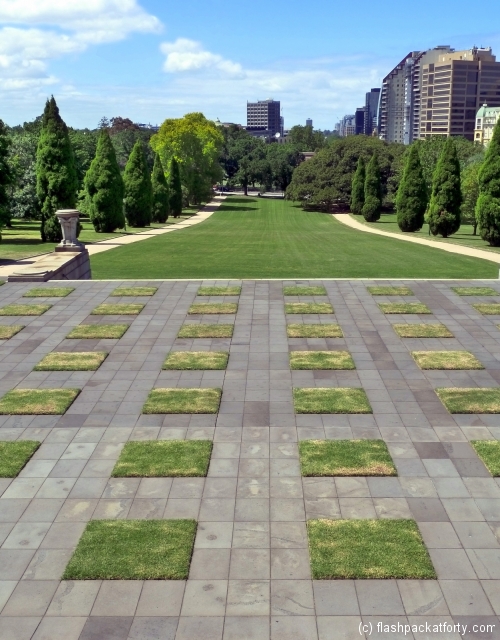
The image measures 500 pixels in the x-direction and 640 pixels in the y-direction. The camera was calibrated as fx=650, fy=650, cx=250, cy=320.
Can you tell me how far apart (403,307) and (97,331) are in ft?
27.4

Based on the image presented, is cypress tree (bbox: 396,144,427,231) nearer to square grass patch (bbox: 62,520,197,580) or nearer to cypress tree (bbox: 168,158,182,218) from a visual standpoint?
cypress tree (bbox: 168,158,182,218)

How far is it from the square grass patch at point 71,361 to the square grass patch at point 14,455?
3453 mm

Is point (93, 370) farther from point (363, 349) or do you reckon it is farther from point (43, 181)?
point (43, 181)

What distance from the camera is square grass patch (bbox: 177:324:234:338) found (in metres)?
15.7

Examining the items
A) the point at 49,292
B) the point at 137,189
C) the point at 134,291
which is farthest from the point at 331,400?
the point at 137,189

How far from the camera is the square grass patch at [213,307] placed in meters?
17.9

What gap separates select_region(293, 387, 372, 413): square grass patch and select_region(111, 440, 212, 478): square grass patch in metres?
2.16

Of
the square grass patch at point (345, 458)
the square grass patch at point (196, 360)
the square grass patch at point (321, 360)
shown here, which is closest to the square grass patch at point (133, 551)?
the square grass patch at point (345, 458)

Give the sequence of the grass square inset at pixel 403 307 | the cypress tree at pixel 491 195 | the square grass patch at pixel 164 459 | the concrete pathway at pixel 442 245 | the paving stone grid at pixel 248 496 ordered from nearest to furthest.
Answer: the paving stone grid at pixel 248 496 → the square grass patch at pixel 164 459 → the grass square inset at pixel 403 307 → the concrete pathway at pixel 442 245 → the cypress tree at pixel 491 195


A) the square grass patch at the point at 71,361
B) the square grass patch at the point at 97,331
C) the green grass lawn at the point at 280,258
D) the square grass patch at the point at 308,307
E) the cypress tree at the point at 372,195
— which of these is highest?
the cypress tree at the point at 372,195

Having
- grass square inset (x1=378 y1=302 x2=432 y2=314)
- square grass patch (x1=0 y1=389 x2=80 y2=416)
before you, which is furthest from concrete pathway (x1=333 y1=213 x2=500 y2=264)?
square grass patch (x1=0 y1=389 x2=80 y2=416)

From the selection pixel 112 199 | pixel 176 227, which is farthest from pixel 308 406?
pixel 176 227

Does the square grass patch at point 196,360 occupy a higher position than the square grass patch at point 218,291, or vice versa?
the square grass patch at point 218,291

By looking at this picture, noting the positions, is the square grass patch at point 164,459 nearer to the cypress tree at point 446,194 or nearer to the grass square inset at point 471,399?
Answer: the grass square inset at point 471,399
